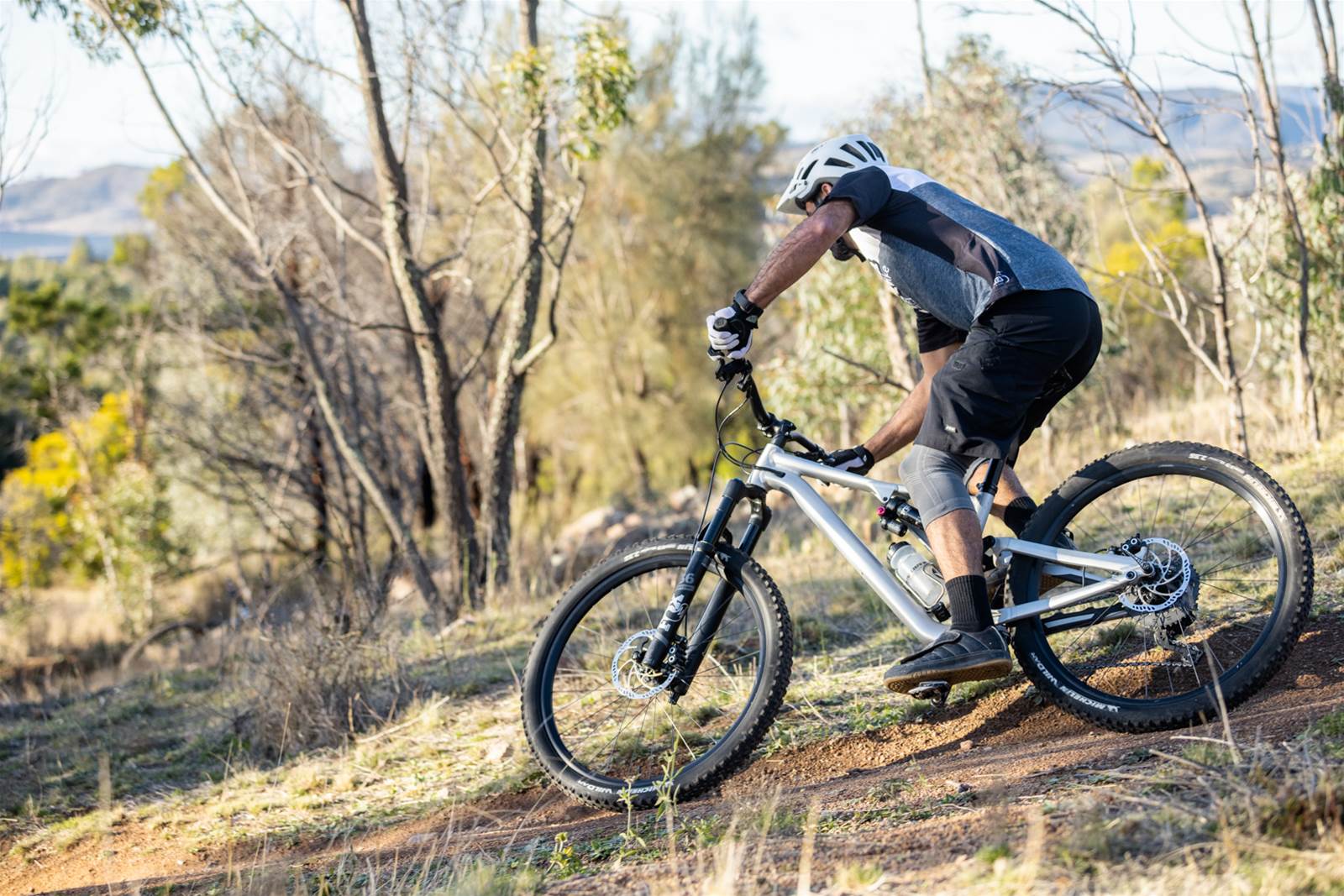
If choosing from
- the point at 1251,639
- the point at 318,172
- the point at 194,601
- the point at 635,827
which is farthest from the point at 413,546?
the point at 194,601

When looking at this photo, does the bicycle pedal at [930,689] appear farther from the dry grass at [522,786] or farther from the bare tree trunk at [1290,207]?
the bare tree trunk at [1290,207]

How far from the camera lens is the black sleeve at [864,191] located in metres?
3.43

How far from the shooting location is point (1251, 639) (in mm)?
A: 3613

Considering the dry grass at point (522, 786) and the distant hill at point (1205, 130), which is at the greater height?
the distant hill at point (1205, 130)

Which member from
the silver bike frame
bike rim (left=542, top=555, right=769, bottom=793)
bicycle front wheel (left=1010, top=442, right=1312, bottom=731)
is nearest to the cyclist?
the silver bike frame

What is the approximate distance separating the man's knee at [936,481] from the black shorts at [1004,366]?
4cm

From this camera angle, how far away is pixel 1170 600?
3.37m

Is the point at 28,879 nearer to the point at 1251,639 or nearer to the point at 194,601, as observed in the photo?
the point at 1251,639

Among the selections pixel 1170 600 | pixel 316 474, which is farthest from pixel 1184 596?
pixel 316 474

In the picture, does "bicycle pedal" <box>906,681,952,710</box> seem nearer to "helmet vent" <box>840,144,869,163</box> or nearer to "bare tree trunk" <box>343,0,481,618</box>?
"helmet vent" <box>840,144,869,163</box>

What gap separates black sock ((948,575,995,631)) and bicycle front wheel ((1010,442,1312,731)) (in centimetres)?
25

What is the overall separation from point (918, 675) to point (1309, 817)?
1256 millimetres

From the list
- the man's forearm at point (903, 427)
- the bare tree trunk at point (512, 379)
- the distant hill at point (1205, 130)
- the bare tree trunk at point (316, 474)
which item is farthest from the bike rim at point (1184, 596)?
the bare tree trunk at point (316, 474)

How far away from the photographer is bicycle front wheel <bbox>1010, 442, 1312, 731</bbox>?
3.28 m
